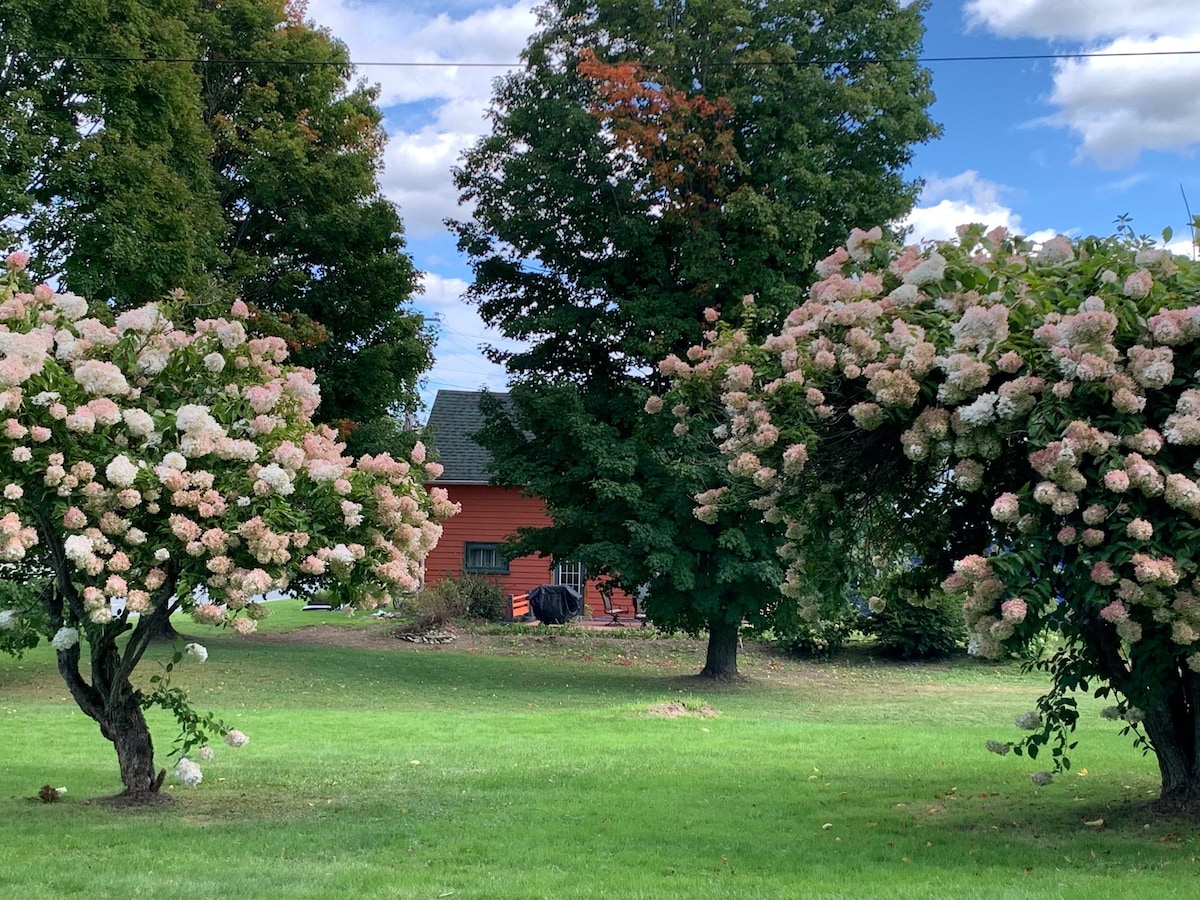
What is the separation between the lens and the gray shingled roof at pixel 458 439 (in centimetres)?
3297

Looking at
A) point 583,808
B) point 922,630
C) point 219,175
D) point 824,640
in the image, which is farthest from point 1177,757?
point 219,175

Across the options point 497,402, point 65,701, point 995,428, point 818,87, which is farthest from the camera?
point 497,402

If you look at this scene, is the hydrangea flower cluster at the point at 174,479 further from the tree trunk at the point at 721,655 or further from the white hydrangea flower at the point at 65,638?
the tree trunk at the point at 721,655

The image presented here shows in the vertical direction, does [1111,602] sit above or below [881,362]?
below

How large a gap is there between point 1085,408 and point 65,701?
14873 mm

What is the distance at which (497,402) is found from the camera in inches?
803

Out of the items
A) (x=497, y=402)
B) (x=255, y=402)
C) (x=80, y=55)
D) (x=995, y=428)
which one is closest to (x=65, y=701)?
(x=497, y=402)

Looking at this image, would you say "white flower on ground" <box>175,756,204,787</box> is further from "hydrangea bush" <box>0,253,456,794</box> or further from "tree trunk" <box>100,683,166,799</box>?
"tree trunk" <box>100,683,166,799</box>

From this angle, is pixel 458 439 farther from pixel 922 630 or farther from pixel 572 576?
pixel 922 630

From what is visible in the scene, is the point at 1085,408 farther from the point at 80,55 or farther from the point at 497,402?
the point at 80,55

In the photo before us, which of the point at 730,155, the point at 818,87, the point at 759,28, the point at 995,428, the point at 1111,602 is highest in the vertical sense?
the point at 759,28

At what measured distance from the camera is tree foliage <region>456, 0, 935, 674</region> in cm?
1848

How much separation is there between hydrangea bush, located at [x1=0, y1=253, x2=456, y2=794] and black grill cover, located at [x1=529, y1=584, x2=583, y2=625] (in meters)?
20.5

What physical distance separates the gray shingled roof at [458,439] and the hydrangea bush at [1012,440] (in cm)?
2423
